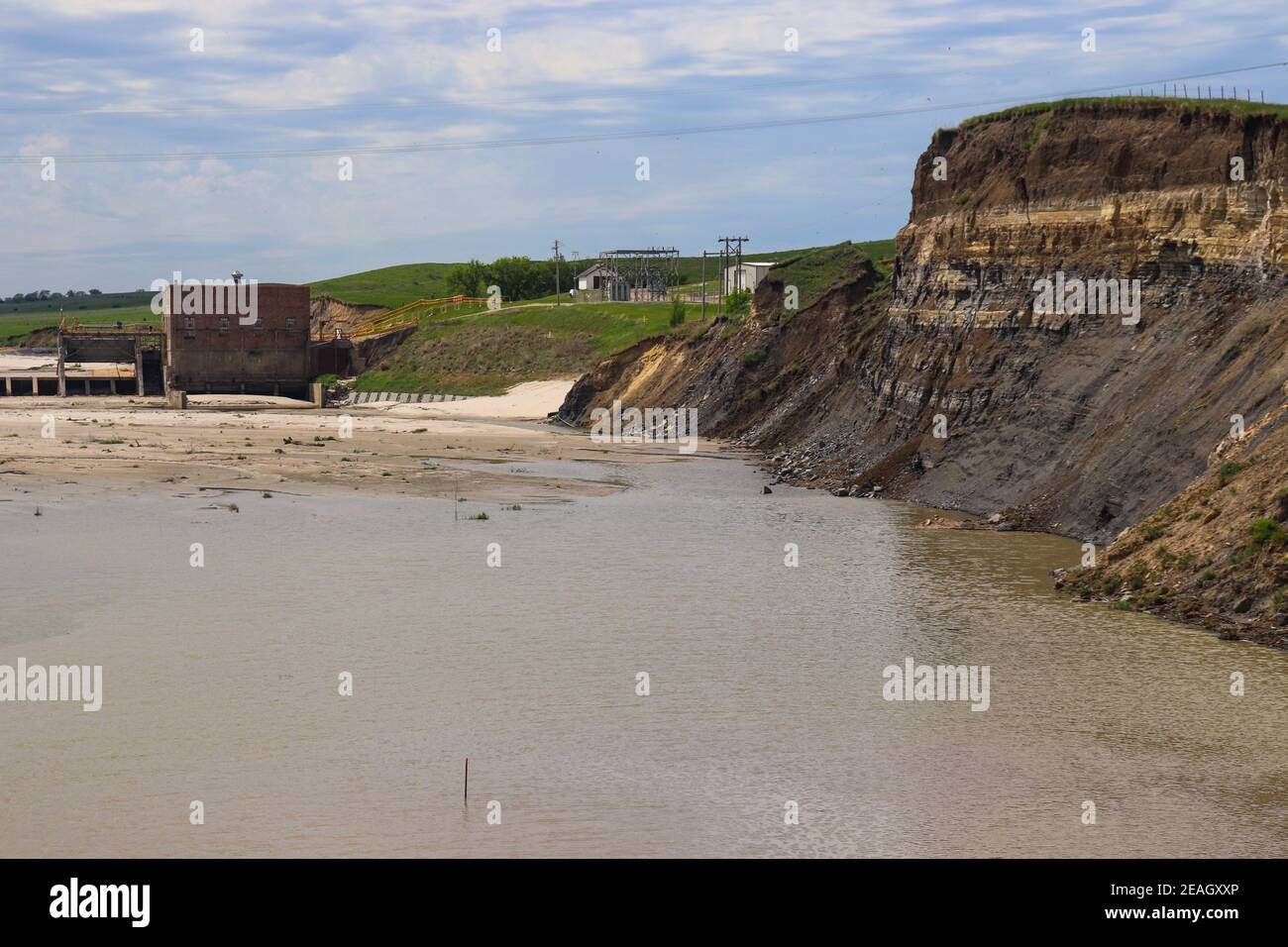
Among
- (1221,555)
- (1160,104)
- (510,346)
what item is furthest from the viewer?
(510,346)

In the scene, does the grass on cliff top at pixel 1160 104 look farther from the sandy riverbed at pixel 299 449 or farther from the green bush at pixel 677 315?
the green bush at pixel 677 315

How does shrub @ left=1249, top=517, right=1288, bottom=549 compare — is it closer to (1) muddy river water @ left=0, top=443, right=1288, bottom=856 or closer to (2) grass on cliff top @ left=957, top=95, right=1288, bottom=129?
(1) muddy river water @ left=0, top=443, right=1288, bottom=856

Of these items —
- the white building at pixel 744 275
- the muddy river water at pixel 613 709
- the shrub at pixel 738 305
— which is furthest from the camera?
the white building at pixel 744 275

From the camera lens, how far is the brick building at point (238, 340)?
92.8 m

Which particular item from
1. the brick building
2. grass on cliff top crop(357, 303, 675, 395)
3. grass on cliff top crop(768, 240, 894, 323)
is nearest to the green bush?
grass on cliff top crop(357, 303, 675, 395)

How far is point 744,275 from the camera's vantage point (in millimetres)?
101438

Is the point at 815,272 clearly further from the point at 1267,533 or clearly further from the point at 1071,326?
the point at 1267,533

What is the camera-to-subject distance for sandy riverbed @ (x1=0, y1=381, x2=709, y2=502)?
4744 centimetres

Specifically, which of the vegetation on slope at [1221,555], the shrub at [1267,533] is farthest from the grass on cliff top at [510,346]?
the shrub at [1267,533]

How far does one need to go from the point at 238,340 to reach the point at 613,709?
78316 millimetres

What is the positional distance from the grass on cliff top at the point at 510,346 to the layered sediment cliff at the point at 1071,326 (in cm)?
3594

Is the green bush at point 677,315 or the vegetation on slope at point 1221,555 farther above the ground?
the green bush at point 677,315

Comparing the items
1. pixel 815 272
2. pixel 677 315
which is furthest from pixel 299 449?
pixel 677 315

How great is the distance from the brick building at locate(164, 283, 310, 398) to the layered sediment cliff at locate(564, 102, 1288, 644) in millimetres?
46845
